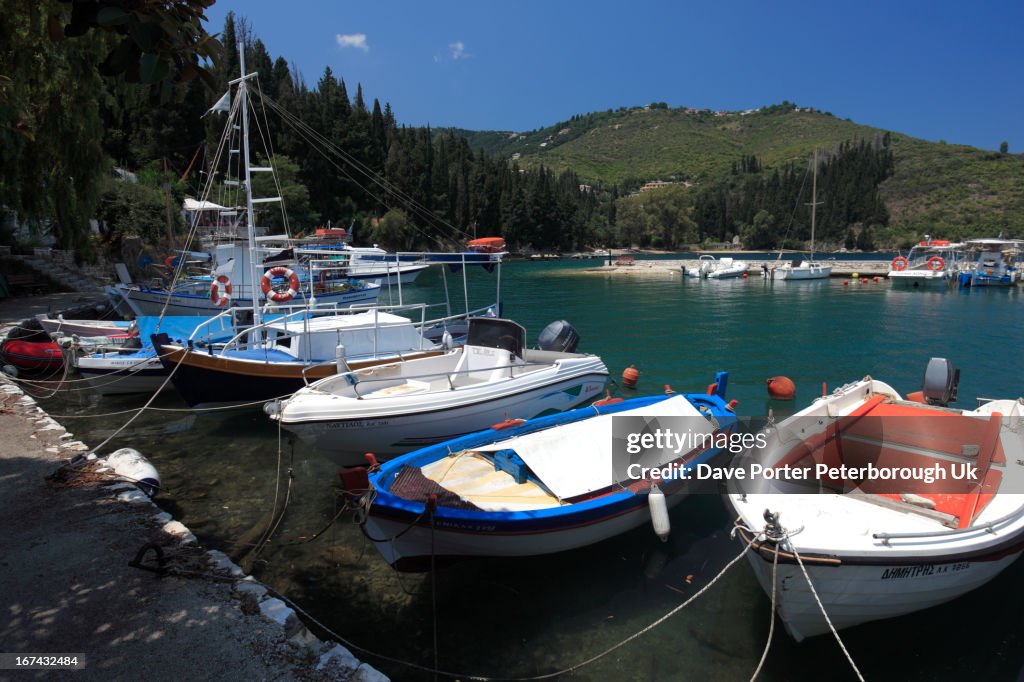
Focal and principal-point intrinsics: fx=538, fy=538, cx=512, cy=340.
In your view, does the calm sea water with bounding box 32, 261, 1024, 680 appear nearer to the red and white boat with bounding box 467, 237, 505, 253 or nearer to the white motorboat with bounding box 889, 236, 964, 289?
the red and white boat with bounding box 467, 237, 505, 253

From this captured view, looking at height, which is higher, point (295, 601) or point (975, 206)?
point (975, 206)

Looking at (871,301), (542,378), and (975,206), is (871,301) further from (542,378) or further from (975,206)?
(975,206)

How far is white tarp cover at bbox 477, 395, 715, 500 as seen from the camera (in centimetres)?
684

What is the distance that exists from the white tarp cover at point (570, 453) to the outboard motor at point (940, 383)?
4.38 m

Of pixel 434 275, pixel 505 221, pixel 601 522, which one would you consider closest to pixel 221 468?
pixel 601 522

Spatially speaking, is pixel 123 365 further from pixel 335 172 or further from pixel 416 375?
pixel 335 172

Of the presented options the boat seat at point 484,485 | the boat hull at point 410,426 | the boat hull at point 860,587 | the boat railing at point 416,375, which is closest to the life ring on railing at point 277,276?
the boat railing at point 416,375

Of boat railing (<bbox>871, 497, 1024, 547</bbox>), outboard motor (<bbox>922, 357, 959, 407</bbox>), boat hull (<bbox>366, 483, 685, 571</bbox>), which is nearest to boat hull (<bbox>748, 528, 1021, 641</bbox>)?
boat railing (<bbox>871, 497, 1024, 547</bbox>)

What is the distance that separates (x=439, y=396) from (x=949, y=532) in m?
6.97

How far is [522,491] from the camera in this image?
698 cm

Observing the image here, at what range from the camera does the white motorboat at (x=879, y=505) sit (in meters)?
4.98

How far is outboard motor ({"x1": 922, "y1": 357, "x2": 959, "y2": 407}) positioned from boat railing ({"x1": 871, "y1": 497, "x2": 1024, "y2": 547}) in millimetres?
4005

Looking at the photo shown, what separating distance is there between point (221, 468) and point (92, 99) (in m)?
10.4

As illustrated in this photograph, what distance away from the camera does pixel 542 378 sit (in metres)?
10.7
